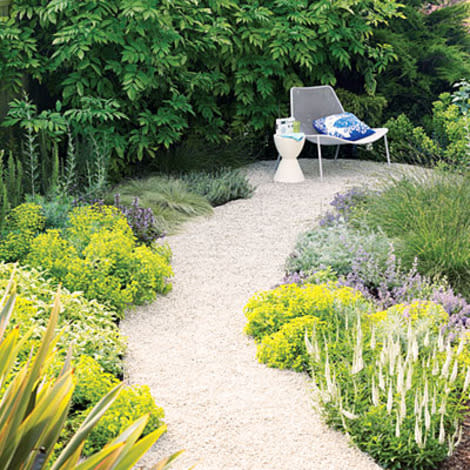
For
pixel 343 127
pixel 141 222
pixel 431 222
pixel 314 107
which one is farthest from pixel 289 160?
pixel 431 222

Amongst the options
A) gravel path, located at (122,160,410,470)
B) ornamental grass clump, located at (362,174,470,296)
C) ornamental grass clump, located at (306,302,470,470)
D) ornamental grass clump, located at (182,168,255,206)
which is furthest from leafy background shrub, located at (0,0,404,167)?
ornamental grass clump, located at (306,302,470,470)

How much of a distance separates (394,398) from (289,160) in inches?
186

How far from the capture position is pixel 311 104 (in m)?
7.49

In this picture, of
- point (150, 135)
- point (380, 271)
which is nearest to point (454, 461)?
point (380, 271)

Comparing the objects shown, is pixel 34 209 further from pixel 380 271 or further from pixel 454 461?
pixel 454 461

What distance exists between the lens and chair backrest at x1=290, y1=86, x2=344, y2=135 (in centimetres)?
738

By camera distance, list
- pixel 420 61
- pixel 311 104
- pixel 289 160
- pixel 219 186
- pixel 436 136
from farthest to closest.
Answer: pixel 420 61 → pixel 436 136 → pixel 311 104 → pixel 289 160 → pixel 219 186

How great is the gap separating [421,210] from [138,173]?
11.1 ft

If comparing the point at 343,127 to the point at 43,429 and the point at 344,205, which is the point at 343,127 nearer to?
the point at 344,205

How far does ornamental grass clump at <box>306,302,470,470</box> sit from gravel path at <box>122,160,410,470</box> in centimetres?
9

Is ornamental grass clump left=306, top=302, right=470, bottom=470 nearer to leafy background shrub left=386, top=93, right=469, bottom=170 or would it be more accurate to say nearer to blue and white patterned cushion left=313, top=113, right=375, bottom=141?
blue and white patterned cushion left=313, top=113, right=375, bottom=141

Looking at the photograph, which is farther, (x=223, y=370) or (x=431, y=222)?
(x=431, y=222)

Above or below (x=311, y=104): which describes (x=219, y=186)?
below

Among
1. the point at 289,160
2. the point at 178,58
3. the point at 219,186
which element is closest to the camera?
the point at 178,58
